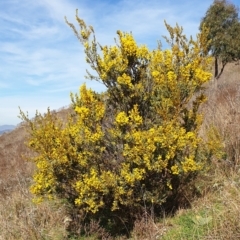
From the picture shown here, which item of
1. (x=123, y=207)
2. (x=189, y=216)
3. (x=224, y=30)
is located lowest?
(x=189, y=216)

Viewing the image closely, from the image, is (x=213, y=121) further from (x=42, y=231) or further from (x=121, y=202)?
(x=42, y=231)

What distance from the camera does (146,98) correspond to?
169 inches

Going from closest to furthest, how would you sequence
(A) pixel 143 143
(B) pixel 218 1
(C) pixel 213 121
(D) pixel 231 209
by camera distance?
(D) pixel 231 209 → (A) pixel 143 143 → (C) pixel 213 121 → (B) pixel 218 1

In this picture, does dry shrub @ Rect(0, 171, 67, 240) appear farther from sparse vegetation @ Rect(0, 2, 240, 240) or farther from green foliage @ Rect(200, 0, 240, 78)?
green foliage @ Rect(200, 0, 240, 78)

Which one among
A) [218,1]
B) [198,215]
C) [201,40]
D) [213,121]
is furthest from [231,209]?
[218,1]

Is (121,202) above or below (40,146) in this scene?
below

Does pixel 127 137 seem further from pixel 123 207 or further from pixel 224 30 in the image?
pixel 224 30

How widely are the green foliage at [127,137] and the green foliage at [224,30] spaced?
56.4 feet

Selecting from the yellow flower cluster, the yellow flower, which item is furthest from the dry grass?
the yellow flower

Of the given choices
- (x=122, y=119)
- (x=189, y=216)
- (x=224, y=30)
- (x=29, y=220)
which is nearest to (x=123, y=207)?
(x=189, y=216)

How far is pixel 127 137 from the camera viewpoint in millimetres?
3939

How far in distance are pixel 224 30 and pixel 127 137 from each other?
19510 millimetres

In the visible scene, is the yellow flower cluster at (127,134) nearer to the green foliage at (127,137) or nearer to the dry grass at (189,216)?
the green foliage at (127,137)

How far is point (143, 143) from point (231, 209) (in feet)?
4.02
